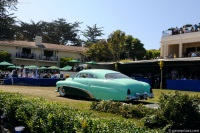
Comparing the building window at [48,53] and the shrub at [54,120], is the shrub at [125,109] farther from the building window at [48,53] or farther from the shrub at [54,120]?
the building window at [48,53]

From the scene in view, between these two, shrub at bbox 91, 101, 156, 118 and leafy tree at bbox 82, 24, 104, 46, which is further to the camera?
leafy tree at bbox 82, 24, 104, 46

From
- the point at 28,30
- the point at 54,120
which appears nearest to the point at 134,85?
the point at 54,120

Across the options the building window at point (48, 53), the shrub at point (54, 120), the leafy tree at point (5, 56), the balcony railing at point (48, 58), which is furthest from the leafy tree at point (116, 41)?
the shrub at point (54, 120)

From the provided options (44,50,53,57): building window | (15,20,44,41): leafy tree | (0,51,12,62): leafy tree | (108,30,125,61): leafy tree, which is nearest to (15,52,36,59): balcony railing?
(0,51,12,62): leafy tree

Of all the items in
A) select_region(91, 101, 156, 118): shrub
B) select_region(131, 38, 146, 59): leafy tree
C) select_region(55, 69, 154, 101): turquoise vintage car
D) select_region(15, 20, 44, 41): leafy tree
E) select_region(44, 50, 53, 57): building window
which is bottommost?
select_region(91, 101, 156, 118): shrub

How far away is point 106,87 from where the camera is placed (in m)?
12.7

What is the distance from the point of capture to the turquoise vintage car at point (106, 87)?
1224 cm

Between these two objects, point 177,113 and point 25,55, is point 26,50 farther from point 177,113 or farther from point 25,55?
point 177,113

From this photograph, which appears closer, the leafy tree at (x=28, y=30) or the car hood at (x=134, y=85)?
the car hood at (x=134, y=85)

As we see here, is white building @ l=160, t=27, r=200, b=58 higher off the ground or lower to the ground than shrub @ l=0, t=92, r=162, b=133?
higher

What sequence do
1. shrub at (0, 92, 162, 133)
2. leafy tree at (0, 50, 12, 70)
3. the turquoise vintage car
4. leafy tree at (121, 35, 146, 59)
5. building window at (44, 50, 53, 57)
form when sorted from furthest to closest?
1. leafy tree at (121, 35, 146, 59)
2. building window at (44, 50, 53, 57)
3. leafy tree at (0, 50, 12, 70)
4. the turquoise vintage car
5. shrub at (0, 92, 162, 133)

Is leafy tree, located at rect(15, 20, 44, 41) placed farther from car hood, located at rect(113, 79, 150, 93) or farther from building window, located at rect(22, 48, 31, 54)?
car hood, located at rect(113, 79, 150, 93)

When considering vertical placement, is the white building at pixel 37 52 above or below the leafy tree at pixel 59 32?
below

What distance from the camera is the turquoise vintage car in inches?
482
